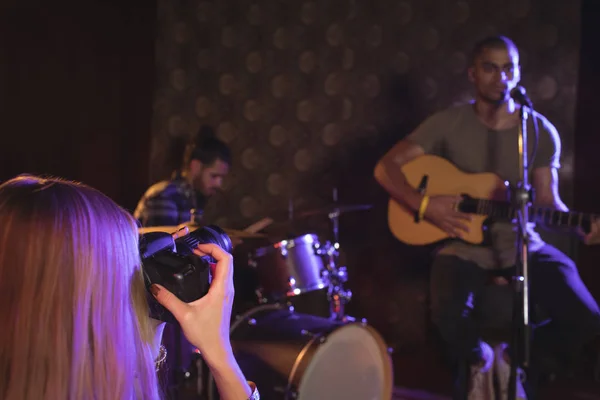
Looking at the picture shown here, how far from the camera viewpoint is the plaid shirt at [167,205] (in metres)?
3.52

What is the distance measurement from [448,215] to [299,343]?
112 centimetres

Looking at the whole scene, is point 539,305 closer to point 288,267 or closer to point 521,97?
point 521,97

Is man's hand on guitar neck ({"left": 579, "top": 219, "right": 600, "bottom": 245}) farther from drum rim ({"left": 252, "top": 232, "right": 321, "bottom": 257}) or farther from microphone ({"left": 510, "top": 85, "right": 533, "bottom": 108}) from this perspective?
drum rim ({"left": 252, "top": 232, "right": 321, "bottom": 257})

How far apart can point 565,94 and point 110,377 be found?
3383 mm

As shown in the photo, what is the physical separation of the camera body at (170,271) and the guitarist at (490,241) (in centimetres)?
201

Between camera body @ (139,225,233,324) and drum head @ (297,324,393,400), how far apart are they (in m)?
1.41

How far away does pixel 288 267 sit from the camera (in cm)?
293

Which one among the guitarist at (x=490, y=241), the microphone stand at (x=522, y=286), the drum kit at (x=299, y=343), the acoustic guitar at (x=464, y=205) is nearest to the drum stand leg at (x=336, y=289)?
the drum kit at (x=299, y=343)

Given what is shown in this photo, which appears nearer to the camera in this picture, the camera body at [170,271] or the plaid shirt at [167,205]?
the camera body at [170,271]

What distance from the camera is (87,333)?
0.94m

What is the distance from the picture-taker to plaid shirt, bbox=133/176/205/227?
3.52 meters

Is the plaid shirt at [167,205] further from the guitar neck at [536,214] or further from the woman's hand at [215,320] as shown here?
the woman's hand at [215,320]

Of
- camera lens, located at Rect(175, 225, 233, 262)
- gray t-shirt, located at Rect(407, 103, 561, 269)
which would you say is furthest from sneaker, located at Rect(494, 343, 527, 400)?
camera lens, located at Rect(175, 225, 233, 262)

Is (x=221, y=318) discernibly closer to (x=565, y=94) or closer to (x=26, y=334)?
(x=26, y=334)
